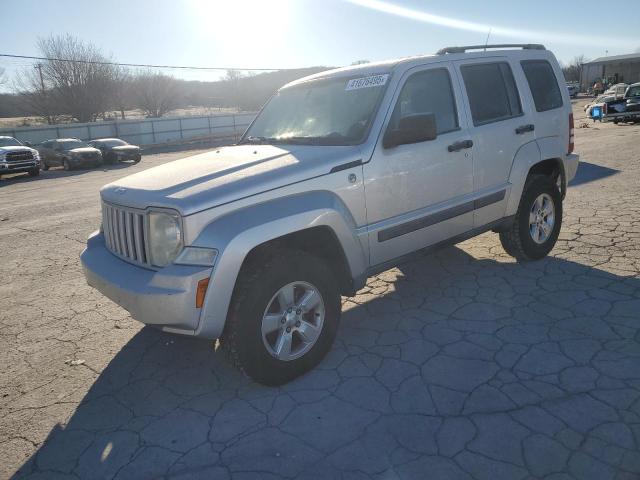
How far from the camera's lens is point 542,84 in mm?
4855

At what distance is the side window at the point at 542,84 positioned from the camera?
4734mm

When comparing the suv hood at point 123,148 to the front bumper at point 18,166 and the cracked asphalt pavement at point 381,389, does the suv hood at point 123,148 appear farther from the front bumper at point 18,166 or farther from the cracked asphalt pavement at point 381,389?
the cracked asphalt pavement at point 381,389

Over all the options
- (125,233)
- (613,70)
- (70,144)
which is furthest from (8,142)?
(613,70)

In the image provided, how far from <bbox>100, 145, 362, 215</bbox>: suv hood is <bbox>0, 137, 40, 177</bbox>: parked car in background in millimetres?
18390

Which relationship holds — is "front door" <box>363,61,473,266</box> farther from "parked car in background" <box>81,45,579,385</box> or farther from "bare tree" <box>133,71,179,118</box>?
"bare tree" <box>133,71,179,118</box>

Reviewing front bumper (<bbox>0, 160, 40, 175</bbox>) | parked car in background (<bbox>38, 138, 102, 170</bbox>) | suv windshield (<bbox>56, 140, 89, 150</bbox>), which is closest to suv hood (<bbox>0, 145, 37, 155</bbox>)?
front bumper (<bbox>0, 160, 40, 175</bbox>)

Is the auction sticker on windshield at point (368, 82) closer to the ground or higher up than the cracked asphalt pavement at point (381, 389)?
higher up

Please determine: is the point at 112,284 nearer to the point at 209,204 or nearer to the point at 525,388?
the point at 209,204

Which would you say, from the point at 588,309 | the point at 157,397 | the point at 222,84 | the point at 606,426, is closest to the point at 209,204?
the point at 157,397

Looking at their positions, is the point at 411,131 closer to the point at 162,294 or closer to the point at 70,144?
the point at 162,294

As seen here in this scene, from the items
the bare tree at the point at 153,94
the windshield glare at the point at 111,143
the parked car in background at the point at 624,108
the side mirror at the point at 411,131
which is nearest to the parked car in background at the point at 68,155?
the windshield glare at the point at 111,143

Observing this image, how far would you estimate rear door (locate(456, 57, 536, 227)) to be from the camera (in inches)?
163

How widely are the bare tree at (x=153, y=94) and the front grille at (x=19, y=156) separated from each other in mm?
46585

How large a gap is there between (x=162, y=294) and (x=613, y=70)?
292 feet
